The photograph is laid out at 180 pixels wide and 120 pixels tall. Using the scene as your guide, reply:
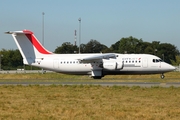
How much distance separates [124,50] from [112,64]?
87.1 metres

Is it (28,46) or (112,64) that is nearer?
(112,64)

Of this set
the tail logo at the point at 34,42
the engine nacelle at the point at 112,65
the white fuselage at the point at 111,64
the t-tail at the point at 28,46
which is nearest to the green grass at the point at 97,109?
the engine nacelle at the point at 112,65

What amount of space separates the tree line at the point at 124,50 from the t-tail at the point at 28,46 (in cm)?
6469

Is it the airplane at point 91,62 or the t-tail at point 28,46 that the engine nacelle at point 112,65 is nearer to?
the airplane at point 91,62

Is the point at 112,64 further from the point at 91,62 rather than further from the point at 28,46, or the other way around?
the point at 28,46

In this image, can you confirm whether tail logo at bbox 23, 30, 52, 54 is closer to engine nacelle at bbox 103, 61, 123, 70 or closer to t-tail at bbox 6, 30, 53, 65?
t-tail at bbox 6, 30, 53, 65

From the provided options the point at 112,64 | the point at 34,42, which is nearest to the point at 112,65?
the point at 112,64

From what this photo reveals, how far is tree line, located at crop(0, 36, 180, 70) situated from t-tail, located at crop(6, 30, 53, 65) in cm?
6469

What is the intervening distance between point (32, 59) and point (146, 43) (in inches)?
3820

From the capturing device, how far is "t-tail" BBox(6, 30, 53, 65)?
4981 cm

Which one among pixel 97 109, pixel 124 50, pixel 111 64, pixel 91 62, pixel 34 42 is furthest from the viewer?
pixel 124 50

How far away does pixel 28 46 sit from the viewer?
50.1m

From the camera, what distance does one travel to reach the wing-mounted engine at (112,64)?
47.7 metres

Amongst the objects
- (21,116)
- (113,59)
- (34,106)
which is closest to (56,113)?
(21,116)
